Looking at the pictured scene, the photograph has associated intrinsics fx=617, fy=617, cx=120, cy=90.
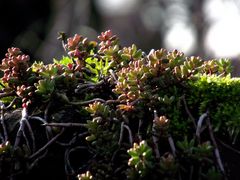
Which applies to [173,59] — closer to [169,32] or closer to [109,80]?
[109,80]

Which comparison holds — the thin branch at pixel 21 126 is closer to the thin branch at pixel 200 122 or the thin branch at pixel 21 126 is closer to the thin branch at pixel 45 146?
the thin branch at pixel 45 146

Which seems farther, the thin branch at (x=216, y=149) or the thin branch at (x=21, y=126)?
the thin branch at (x=21, y=126)

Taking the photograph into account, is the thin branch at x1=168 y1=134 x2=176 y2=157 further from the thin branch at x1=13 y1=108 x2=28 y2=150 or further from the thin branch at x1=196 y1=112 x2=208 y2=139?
the thin branch at x1=13 y1=108 x2=28 y2=150

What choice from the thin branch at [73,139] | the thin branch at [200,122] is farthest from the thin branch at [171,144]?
the thin branch at [73,139]

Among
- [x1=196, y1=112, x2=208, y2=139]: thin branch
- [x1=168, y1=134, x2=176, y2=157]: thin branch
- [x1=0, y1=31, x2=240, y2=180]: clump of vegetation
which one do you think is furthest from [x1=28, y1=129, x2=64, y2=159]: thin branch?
[x1=196, y1=112, x2=208, y2=139]: thin branch

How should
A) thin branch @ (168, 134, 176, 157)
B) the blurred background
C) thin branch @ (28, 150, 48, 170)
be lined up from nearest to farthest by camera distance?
thin branch @ (168, 134, 176, 157) → thin branch @ (28, 150, 48, 170) → the blurred background

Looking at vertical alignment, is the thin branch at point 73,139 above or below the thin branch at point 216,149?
above

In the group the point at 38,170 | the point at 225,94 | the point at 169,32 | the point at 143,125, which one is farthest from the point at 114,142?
the point at 169,32

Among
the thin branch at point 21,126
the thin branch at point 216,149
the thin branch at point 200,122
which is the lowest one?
the thin branch at point 216,149

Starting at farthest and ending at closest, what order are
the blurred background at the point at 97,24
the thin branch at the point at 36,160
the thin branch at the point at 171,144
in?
the blurred background at the point at 97,24, the thin branch at the point at 36,160, the thin branch at the point at 171,144

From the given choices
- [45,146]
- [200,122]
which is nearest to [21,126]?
[45,146]
